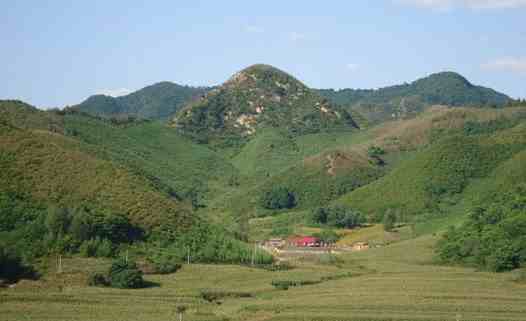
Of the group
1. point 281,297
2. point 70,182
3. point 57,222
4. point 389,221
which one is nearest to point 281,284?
point 281,297

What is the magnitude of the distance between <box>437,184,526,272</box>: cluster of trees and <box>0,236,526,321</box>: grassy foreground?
351cm

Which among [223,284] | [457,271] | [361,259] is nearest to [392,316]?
[223,284]

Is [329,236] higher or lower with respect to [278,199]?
lower

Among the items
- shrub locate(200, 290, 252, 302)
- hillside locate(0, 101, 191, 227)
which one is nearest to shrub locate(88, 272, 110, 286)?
shrub locate(200, 290, 252, 302)

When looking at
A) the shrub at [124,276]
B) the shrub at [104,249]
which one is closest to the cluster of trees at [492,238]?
the shrub at [124,276]

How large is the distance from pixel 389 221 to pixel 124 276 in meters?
60.4

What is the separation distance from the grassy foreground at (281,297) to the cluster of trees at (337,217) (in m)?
44.5

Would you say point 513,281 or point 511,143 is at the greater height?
point 511,143

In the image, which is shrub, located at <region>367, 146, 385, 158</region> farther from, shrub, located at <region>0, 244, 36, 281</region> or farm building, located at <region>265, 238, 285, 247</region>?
shrub, located at <region>0, 244, 36, 281</region>

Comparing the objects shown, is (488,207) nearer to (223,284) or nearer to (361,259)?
(361,259)

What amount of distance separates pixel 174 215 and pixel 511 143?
77990mm

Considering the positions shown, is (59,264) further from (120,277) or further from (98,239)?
(98,239)

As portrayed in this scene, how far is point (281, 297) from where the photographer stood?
220 ft

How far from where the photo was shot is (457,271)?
82438 mm
